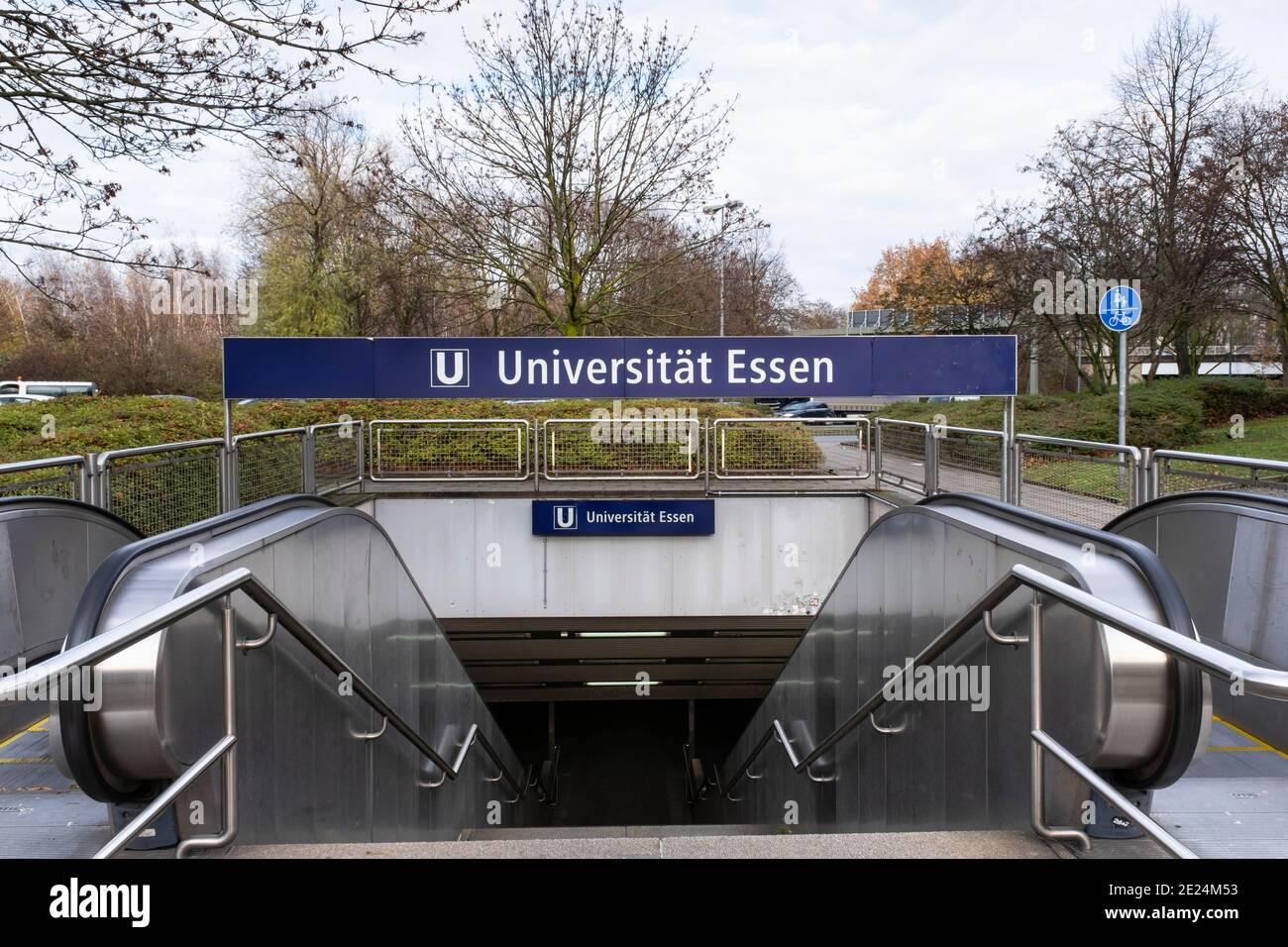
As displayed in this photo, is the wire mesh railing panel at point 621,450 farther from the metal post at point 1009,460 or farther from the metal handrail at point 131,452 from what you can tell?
the metal handrail at point 131,452

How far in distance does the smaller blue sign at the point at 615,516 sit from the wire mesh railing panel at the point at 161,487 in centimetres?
445

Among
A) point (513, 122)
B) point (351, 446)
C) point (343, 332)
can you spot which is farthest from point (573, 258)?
point (343, 332)

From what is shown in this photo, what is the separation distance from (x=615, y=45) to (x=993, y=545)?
15.7 meters

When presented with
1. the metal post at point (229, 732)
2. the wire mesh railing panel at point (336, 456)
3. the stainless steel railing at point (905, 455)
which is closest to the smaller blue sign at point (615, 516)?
the stainless steel railing at point (905, 455)

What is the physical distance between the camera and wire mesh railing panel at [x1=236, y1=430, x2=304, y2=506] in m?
8.98

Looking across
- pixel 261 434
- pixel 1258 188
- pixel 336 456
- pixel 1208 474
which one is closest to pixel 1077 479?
pixel 1208 474

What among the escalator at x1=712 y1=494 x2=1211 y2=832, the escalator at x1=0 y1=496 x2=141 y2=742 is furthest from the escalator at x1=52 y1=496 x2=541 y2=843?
the escalator at x1=712 y1=494 x2=1211 y2=832

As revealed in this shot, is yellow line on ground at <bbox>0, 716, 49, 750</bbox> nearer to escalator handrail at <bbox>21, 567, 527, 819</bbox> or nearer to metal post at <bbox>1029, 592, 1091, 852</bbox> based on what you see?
escalator handrail at <bbox>21, 567, 527, 819</bbox>

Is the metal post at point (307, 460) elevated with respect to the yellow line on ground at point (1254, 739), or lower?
elevated

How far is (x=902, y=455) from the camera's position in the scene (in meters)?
11.8

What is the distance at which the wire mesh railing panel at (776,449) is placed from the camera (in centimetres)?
1304

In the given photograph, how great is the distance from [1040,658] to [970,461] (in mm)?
7546

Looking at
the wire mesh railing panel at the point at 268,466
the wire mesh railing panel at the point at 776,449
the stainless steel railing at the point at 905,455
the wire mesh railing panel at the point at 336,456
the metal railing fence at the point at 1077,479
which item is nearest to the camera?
the metal railing fence at the point at 1077,479
